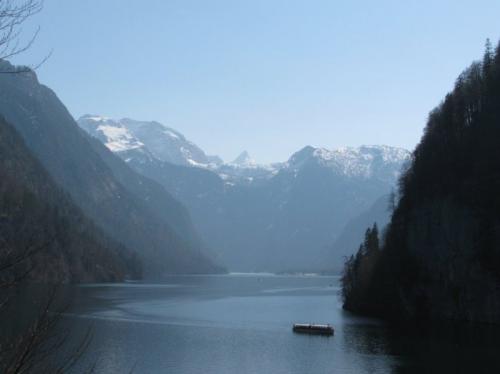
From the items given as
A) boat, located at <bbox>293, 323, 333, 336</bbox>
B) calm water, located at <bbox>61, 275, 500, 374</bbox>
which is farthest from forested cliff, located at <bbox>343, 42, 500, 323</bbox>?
boat, located at <bbox>293, 323, 333, 336</bbox>

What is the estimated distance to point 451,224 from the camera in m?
132

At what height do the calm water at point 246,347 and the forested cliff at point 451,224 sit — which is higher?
the forested cliff at point 451,224

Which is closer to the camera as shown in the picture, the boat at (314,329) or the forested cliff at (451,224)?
the boat at (314,329)

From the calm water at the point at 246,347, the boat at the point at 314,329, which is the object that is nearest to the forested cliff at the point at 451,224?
the calm water at the point at 246,347

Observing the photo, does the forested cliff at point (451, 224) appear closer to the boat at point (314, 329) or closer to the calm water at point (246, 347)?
the calm water at point (246, 347)

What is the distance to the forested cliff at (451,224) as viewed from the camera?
126 m

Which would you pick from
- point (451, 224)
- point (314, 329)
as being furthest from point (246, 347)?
point (451, 224)

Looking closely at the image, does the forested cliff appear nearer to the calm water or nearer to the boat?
the calm water

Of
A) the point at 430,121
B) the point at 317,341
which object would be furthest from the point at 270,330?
the point at 430,121

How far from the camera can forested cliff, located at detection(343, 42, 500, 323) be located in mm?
125938

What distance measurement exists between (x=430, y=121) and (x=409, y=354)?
8528 cm

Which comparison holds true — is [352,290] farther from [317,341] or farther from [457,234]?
[317,341]

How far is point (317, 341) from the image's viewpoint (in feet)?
349

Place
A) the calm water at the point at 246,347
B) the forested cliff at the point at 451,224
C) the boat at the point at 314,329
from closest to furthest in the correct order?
1. the calm water at the point at 246,347
2. the boat at the point at 314,329
3. the forested cliff at the point at 451,224
